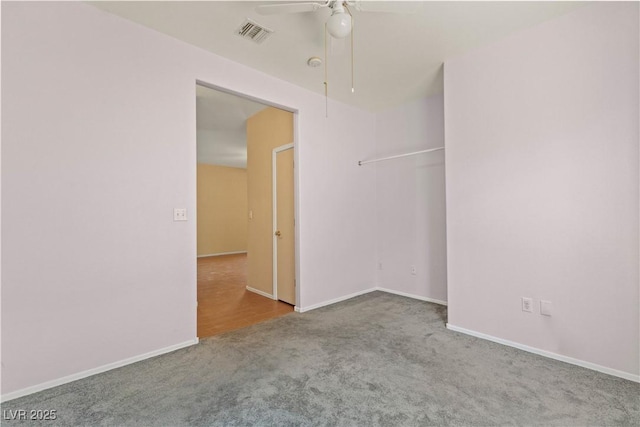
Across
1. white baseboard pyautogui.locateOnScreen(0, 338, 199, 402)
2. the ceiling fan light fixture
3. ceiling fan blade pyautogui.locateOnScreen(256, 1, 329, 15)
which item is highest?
ceiling fan blade pyautogui.locateOnScreen(256, 1, 329, 15)

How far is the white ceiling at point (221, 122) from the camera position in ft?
12.7

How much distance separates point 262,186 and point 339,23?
111 inches

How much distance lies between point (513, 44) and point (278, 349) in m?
3.34

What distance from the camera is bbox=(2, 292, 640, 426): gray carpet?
1.64 m

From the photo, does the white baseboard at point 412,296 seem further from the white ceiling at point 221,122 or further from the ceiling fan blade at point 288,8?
the ceiling fan blade at point 288,8

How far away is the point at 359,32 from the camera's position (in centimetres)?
244

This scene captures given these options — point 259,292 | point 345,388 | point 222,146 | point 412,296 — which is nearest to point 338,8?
point 345,388

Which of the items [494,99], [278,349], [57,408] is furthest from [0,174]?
[494,99]

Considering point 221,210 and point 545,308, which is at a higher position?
point 221,210

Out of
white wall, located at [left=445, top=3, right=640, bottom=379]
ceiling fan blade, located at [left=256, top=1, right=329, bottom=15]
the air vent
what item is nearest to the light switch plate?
white wall, located at [left=445, top=3, right=640, bottom=379]

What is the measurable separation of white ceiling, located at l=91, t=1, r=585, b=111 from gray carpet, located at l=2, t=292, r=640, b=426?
242 cm

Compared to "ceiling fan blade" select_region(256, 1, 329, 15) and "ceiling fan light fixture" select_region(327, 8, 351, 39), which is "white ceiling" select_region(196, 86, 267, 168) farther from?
"ceiling fan light fixture" select_region(327, 8, 351, 39)

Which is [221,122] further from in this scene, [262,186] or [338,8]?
[338,8]

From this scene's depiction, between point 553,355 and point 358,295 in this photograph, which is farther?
point 358,295
